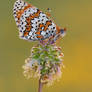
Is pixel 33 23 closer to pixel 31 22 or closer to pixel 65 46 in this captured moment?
pixel 31 22

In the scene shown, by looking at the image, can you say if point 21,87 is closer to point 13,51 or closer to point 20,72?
point 20,72

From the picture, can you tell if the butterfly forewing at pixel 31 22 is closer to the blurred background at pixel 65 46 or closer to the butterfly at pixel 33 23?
the butterfly at pixel 33 23

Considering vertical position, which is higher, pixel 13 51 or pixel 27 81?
pixel 13 51

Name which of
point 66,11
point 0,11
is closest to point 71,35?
point 66,11

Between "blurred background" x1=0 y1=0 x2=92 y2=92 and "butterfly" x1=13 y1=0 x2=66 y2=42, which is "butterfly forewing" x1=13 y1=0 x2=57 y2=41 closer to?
"butterfly" x1=13 y1=0 x2=66 y2=42

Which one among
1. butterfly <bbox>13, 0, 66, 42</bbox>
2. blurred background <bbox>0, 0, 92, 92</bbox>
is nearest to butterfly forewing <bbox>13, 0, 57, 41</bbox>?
butterfly <bbox>13, 0, 66, 42</bbox>

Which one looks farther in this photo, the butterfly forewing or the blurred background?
the blurred background
